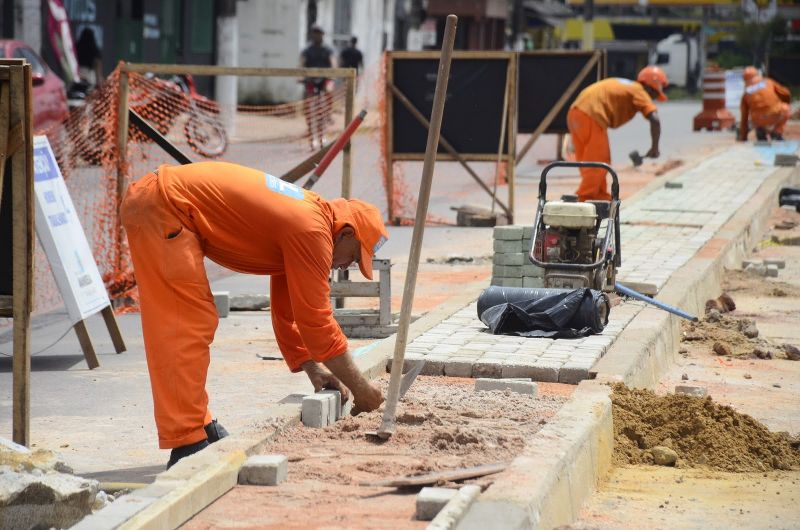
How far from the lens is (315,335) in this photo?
573 cm

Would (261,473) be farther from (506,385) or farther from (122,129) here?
(122,129)

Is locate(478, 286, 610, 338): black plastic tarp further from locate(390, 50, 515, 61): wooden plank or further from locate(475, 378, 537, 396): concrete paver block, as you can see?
locate(390, 50, 515, 61): wooden plank

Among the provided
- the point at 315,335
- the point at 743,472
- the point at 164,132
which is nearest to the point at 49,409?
the point at 315,335

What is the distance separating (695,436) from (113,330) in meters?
3.93

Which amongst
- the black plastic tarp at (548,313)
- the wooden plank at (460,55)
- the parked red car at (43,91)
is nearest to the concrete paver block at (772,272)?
the wooden plank at (460,55)

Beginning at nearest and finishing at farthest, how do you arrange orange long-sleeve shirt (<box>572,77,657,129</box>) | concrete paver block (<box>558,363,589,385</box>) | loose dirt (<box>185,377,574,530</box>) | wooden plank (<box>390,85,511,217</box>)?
loose dirt (<box>185,377,574,530</box>)
concrete paver block (<box>558,363,589,385</box>)
orange long-sleeve shirt (<box>572,77,657,129</box>)
wooden plank (<box>390,85,511,217</box>)

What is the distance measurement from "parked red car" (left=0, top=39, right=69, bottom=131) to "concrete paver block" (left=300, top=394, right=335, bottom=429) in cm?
1351

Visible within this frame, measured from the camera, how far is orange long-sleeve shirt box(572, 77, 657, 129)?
48.9 feet

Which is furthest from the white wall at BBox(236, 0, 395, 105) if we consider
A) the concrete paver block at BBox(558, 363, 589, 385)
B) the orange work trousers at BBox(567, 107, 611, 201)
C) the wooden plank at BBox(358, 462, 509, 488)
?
the wooden plank at BBox(358, 462, 509, 488)

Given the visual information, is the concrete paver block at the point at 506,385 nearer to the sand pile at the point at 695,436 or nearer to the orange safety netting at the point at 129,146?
the sand pile at the point at 695,436

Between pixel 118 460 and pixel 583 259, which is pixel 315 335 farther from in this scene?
pixel 583 259

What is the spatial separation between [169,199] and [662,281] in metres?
6.06

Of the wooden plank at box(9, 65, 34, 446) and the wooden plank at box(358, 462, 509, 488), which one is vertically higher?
the wooden plank at box(9, 65, 34, 446)

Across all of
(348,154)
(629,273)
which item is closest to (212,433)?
(348,154)
